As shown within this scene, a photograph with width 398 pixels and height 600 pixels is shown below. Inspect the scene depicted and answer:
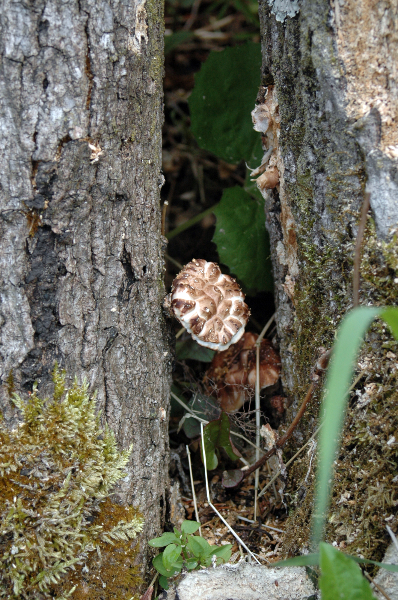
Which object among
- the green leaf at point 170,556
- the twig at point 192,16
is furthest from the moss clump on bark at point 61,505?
the twig at point 192,16

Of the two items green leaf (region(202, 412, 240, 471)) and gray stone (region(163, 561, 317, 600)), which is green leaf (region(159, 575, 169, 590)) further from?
green leaf (region(202, 412, 240, 471))

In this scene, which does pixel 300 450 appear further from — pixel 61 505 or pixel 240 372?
pixel 61 505

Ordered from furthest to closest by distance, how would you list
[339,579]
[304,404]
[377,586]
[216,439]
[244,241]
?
1. [244,241]
2. [216,439]
3. [304,404]
4. [377,586]
5. [339,579]

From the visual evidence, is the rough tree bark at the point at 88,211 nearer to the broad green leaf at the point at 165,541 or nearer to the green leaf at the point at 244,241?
the broad green leaf at the point at 165,541

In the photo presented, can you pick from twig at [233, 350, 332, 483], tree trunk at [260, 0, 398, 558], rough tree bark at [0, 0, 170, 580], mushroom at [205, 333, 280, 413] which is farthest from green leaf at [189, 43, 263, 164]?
twig at [233, 350, 332, 483]

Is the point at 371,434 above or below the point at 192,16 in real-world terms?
below

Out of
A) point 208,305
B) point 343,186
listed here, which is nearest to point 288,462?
point 208,305

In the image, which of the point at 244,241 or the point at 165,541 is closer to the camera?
the point at 165,541
